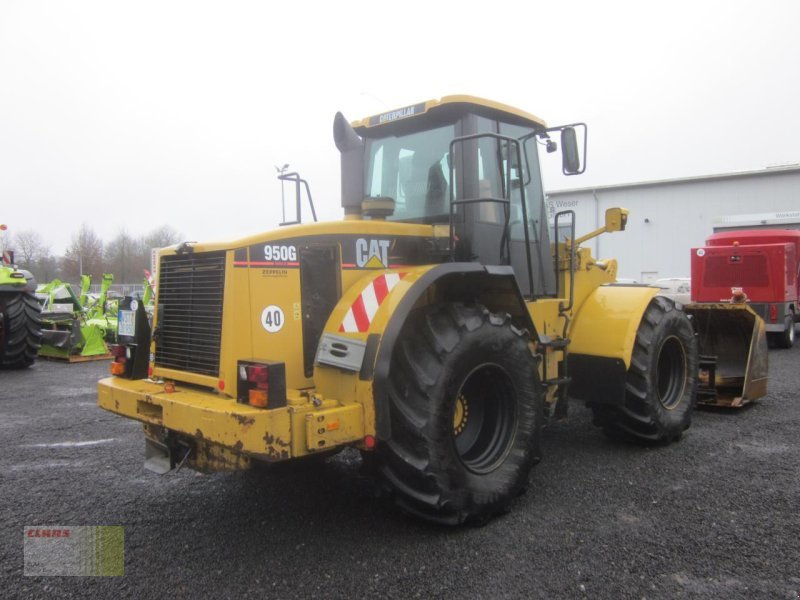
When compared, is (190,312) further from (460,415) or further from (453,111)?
(453,111)

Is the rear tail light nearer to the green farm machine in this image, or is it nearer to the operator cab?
the operator cab

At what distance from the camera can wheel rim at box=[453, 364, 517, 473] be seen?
3.93 metres

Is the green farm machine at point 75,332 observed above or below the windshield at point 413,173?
below

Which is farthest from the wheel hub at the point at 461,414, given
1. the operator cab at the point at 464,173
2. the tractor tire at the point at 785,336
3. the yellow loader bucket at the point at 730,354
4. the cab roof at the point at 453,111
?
the tractor tire at the point at 785,336

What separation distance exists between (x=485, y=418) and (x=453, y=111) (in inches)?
83.2

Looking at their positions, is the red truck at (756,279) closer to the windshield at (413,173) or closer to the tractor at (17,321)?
the windshield at (413,173)

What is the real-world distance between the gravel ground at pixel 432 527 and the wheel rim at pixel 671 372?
0.40 m

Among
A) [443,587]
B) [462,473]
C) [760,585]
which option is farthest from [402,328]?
[760,585]

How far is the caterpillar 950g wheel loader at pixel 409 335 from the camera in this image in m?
3.37

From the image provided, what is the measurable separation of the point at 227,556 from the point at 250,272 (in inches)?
59.8

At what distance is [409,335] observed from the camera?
143 inches

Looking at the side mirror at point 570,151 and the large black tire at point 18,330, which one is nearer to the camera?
the side mirror at point 570,151

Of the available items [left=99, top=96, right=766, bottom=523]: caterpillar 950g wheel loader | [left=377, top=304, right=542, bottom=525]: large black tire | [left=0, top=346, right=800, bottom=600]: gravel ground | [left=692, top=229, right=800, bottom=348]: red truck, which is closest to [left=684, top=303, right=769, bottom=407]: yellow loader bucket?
[left=0, top=346, right=800, bottom=600]: gravel ground

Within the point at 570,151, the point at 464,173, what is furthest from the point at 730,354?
the point at 464,173
